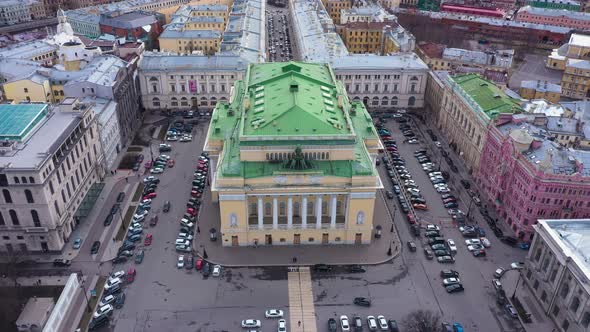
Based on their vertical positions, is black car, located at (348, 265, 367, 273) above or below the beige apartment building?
below

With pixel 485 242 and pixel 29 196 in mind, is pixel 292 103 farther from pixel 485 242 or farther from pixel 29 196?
pixel 29 196

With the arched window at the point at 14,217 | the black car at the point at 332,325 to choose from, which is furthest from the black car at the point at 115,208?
the black car at the point at 332,325

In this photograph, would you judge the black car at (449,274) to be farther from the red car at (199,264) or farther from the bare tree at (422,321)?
the red car at (199,264)

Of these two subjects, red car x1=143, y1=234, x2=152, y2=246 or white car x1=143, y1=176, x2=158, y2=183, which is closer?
red car x1=143, y1=234, x2=152, y2=246

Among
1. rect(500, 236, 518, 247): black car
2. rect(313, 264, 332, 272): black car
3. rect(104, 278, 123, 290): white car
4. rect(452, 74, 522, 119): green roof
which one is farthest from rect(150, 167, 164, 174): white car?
rect(452, 74, 522, 119): green roof

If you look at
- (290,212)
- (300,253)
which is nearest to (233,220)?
(290,212)

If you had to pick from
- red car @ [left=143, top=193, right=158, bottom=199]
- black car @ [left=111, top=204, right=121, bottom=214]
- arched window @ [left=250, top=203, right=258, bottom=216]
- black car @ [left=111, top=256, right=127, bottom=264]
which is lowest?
black car @ [left=111, top=256, right=127, bottom=264]

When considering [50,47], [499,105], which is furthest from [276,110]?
[50,47]

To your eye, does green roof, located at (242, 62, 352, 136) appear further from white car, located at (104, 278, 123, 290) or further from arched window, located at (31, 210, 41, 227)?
arched window, located at (31, 210, 41, 227)
